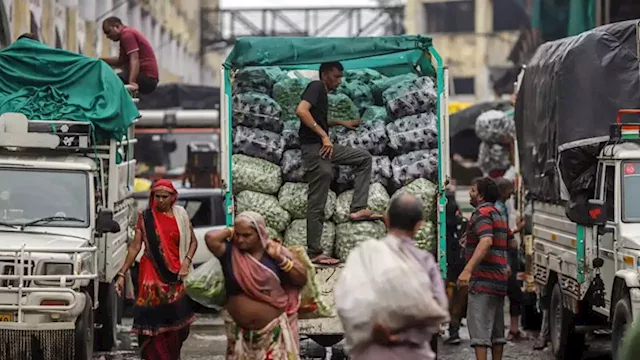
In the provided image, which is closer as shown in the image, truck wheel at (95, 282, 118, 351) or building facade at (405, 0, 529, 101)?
truck wheel at (95, 282, 118, 351)

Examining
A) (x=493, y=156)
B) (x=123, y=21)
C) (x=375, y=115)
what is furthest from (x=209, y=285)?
(x=123, y=21)

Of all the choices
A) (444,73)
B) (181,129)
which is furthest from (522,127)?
(181,129)

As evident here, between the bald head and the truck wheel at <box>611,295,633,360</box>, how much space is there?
417 cm

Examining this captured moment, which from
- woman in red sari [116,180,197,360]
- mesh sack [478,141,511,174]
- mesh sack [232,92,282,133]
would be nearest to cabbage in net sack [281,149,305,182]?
mesh sack [232,92,282,133]

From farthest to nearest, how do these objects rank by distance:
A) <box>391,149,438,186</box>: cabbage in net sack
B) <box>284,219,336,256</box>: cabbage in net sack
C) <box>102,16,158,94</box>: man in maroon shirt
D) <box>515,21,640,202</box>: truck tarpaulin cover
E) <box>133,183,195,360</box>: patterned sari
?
<box>102,16,158,94</box>: man in maroon shirt, <box>515,21,640,202</box>: truck tarpaulin cover, <box>391,149,438,186</box>: cabbage in net sack, <box>284,219,336,256</box>: cabbage in net sack, <box>133,183,195,360</box>: patterned sari

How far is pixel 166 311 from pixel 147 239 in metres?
0.63

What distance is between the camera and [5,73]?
1411 centimetres

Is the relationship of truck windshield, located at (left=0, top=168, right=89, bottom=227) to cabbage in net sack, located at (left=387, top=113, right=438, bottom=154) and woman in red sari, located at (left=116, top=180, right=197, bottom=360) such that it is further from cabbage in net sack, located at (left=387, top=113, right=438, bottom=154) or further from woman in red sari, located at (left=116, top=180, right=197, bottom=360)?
cabbage in net sack, located at (left=387, top=113, right=438, bottom=154)

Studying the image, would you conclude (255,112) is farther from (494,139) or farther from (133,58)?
(494,139)

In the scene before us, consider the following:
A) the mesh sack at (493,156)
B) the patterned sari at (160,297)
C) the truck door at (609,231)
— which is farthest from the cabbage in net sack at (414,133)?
the mesh sack at (493,156)

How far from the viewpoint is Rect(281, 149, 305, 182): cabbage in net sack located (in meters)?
12.5

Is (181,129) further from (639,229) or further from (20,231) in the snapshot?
(639,229)

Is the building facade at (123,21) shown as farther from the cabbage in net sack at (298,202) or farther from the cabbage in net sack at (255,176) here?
the cabbage in net sack at (298,202)

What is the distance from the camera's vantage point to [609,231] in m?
11.9
